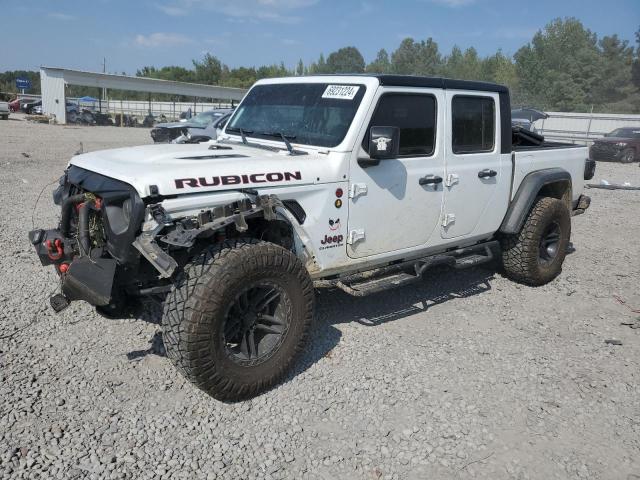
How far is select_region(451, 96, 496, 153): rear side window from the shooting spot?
4.66 metres

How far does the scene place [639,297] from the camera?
564 centimetres

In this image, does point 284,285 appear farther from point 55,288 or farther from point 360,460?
point 55,288

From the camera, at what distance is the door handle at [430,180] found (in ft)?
14.2

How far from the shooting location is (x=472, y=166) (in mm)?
4789

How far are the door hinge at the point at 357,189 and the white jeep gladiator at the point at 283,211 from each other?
13 millimetres

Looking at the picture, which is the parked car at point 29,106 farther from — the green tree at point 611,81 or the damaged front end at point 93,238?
the green tree at point 611,81

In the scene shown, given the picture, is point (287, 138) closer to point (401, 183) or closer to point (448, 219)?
point (401, 183)

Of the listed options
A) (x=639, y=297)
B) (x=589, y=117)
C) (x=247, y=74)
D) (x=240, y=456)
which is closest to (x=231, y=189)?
(x=240, y=456)

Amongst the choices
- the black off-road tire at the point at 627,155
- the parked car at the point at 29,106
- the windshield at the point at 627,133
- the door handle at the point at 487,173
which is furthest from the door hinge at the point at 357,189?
the parked car at the point at 29,106

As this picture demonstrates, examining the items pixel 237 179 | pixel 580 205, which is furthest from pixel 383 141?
pixel 580 205

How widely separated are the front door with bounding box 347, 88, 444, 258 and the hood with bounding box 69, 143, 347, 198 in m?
0.34

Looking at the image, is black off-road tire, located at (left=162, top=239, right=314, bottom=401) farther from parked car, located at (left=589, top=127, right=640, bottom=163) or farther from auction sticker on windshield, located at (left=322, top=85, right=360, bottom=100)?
parked car, located at (left=589, top=127, right=640, bottom=163)

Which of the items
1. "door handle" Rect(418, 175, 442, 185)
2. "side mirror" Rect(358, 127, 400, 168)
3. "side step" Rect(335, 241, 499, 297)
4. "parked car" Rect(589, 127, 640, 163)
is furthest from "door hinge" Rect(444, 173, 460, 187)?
"parked car" Rect(589, 127, 640, 163)

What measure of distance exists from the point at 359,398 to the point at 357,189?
4.85 ft
